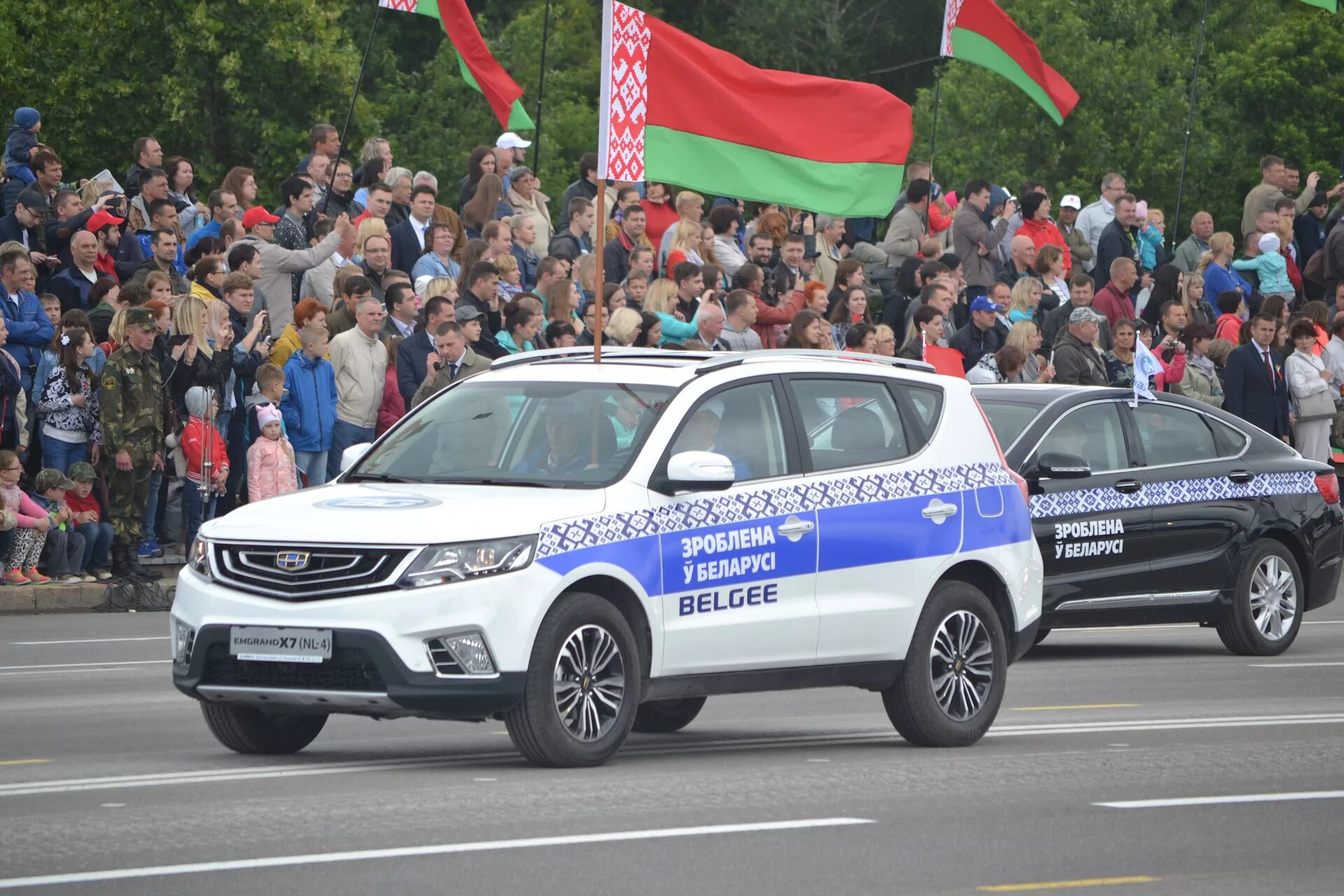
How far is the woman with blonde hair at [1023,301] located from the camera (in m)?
24.0

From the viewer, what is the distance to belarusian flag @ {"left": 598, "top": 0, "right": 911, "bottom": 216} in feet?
49.7

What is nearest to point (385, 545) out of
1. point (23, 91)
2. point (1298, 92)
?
point (23, 91)

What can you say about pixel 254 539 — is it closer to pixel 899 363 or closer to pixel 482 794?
pixel 482 794

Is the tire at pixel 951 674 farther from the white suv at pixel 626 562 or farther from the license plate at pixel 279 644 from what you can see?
the license plate at pixel 279 644

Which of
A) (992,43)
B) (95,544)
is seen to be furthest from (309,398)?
(992,43)

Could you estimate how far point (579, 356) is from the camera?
41.1ft

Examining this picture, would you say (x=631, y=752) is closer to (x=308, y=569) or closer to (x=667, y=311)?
(x=308, y=569)

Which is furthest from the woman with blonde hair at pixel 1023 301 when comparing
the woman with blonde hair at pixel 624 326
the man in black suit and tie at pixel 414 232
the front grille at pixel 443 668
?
the front grille at pixel 443 668

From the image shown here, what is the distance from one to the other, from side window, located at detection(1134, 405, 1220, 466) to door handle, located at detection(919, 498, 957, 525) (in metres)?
5.27

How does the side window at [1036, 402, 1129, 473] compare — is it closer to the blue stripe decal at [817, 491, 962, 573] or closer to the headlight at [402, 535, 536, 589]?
the blue stripe decal at [817, 491, 962, 573]

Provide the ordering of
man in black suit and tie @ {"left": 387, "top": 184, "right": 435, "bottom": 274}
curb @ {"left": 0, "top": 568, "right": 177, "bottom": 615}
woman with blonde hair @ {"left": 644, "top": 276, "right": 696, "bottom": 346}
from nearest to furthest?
curb @ {"left": 0, "top": 568, "right": 177, "bottom": 615}
woman with blonde hair @ {"left": 644, "top": 276, "right": 696, "bottom": 346}
man in black suit and tie @ {"left": 387, "top": 184, "right": 435, "bottom": 274}

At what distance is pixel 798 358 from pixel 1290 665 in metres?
6.22

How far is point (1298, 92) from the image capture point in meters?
51.6

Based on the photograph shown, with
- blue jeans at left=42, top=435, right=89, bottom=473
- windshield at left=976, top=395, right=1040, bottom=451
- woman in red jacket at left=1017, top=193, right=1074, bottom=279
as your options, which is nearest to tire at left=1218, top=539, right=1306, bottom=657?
windshield at left=976, top=395, right=1040, bottom=451
